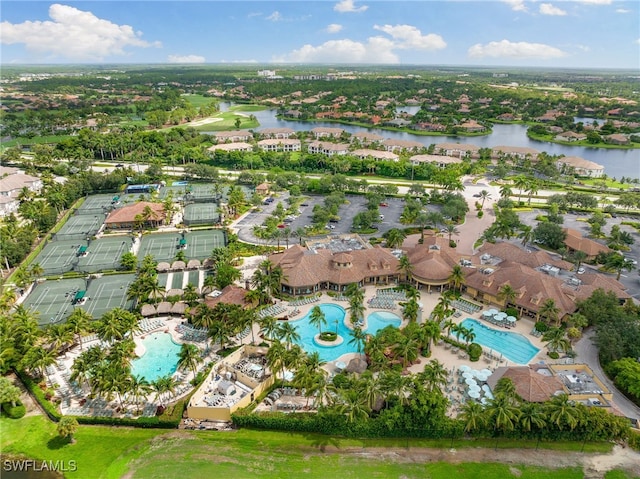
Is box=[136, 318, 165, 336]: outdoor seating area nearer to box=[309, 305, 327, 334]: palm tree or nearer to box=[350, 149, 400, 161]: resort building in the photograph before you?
box=[309, 305, 327, 334]: palm tree

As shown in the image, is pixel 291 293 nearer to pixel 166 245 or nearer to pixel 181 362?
pixel 181 362

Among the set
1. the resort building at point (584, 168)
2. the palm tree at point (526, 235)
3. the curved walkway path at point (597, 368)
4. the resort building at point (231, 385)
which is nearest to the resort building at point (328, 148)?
the resort building at point (584, 168)

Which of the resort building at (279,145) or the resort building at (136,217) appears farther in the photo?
the resort building at (279,145)

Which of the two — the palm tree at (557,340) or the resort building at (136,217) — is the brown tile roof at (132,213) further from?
the palm tree at (557,340)

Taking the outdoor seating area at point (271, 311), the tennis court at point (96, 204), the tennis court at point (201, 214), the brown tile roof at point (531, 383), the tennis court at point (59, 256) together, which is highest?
the tennis court at point (96, 204)

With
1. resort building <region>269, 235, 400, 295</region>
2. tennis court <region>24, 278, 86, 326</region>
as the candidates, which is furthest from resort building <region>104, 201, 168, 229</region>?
resort building <region>269, 235, 400, 295</region>

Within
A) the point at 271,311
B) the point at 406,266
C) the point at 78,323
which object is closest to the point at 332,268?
the point at 406,266

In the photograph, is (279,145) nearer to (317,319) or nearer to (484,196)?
(484,196)
